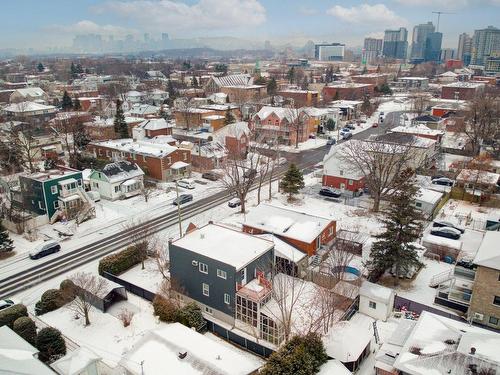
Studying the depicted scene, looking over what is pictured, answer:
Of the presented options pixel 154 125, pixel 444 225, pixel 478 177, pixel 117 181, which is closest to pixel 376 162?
pixel 444 225

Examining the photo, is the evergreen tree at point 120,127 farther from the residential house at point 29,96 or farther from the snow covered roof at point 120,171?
the residential house at point 29,96

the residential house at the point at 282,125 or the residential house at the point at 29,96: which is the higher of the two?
the residential house at the point at 29,96

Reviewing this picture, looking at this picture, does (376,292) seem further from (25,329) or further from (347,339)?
(25,329)

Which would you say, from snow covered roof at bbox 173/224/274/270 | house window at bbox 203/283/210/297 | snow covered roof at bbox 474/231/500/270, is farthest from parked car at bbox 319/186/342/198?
house window at bbox 203/283/210/297

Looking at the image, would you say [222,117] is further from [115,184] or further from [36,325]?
[36,325]

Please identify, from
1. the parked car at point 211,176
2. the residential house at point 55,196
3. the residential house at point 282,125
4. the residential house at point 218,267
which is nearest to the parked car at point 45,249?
the residential house at point 55,196

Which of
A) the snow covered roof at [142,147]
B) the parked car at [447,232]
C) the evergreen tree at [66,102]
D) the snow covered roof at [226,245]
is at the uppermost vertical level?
the evergreen tree at [66,102]

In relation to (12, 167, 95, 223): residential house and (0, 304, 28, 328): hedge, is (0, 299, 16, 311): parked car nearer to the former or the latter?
(0, 304, 28, 328): hedge

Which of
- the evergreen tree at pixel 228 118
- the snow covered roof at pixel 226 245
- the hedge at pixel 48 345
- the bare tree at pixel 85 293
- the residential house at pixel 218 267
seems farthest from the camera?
the evergreen tree at pixel 228 118
